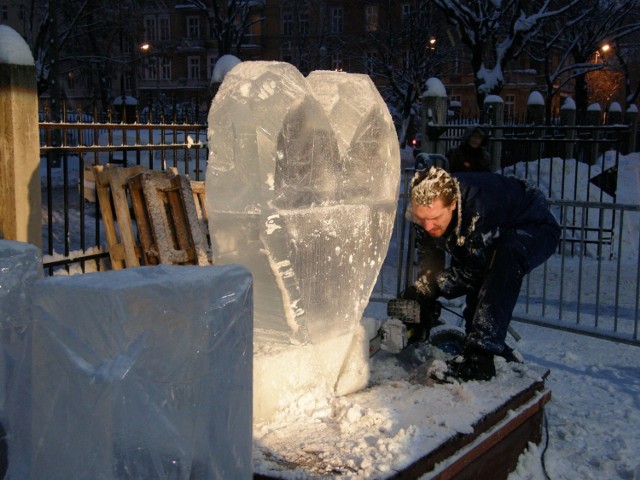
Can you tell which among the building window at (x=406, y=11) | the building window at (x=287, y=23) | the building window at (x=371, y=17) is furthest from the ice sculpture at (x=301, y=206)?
the building window at (x=287, y=23)

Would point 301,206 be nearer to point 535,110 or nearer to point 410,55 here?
point 535,110

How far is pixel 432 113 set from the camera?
7.52 m

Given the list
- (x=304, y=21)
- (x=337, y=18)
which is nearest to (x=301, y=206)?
(x=304, y=21)

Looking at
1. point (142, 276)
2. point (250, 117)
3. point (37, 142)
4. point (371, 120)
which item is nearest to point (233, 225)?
point (250, 117)

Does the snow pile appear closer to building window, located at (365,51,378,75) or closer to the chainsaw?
the chainsaw

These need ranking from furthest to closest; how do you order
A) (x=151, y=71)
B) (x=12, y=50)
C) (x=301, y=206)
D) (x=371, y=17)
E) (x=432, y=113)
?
1. (x=151, y=71)
2. (x=371, y=17)
3. (x=432, y=113)
4. (x=12, y=50)
5. (x=301, y=206)

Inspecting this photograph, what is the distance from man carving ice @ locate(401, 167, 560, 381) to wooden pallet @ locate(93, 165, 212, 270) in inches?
99.8

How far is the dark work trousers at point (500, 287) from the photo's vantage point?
12.8 ft

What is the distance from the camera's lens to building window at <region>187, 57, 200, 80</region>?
50406mm

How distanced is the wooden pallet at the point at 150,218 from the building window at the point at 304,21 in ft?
112

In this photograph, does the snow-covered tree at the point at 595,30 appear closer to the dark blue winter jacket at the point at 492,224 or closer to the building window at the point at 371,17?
the building window at the point at 371,17

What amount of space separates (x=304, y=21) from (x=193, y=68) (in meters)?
12.5

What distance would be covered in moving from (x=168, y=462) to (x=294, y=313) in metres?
1.43

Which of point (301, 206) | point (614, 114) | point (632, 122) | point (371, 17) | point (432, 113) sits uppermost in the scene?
point (371, 17)
